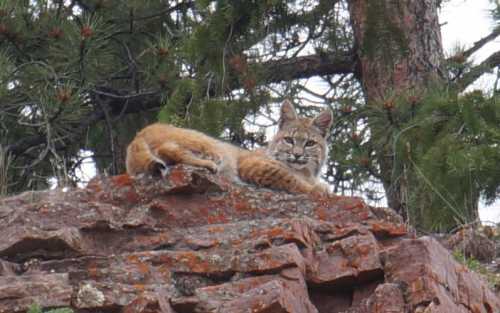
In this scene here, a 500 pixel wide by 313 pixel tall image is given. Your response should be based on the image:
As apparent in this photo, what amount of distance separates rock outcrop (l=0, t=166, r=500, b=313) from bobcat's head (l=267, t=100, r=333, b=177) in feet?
7.02

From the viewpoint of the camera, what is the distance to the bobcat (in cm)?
742

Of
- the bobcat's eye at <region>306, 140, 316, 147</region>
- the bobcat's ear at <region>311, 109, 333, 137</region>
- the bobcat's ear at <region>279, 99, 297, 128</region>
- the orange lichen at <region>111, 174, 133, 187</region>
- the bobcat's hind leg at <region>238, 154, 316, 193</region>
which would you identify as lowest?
the orange lichen at <region>111, 174, 133, 187</region>

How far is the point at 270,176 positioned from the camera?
320 inches

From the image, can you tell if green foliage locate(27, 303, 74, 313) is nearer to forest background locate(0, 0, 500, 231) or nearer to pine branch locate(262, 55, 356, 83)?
forest background locate(0, 0, 500, 231)

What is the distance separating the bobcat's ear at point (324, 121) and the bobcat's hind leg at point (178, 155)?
84.0 inches

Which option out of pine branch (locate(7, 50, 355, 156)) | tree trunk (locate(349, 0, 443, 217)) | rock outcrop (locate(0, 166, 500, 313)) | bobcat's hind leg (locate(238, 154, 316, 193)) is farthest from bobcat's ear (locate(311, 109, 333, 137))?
rock outcrop (locate(0, 166, 500, 313))

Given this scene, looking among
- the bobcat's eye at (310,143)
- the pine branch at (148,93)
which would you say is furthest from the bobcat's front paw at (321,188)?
the pine branch at (148,93)

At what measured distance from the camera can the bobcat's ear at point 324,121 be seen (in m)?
9.48

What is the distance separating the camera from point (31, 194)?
6.93 metres

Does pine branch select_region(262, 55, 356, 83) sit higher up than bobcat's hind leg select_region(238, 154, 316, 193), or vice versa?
pine branch select_region(262, 55, 356, 83)

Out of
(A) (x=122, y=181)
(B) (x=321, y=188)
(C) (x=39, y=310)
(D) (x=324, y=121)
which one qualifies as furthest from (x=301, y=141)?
(C) (x=39, y=310)

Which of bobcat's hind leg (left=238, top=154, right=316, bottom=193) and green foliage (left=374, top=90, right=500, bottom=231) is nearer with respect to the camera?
bobcat's hind leg (left=238, top=154, right=316, bottom=193)

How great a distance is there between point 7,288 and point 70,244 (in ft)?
2.91

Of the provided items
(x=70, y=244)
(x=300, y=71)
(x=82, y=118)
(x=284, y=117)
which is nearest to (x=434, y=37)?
(x=300, y=71)
